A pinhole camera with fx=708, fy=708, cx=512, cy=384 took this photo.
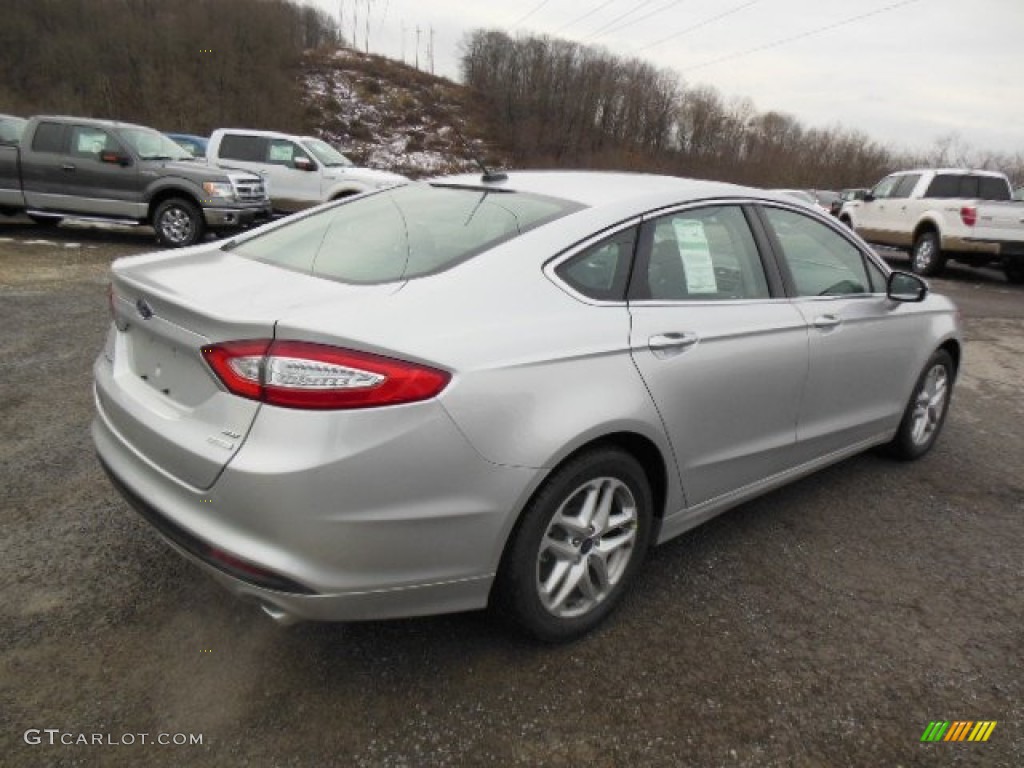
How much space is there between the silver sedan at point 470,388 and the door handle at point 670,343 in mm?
10

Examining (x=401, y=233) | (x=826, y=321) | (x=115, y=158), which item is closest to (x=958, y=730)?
(x=826, y=321)

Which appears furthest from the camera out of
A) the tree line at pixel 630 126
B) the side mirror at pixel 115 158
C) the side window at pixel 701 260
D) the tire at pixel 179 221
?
the tree line at pixel 630 126

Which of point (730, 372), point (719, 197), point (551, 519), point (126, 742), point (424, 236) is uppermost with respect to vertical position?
point (719, 197)

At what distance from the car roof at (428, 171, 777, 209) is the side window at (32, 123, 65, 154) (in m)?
10.3

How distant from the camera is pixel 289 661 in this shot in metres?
2.26

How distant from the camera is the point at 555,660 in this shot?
235 cm

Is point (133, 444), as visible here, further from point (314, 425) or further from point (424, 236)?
point (424, 236)

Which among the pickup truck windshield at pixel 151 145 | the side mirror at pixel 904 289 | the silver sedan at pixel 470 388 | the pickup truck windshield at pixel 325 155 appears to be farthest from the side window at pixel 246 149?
the side mirror at pixel 904 289

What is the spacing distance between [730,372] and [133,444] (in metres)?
2.08

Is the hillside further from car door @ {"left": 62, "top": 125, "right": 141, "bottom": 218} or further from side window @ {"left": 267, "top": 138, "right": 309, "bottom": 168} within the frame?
car door @ {"left": 62, "top": 125, "right": 141, "bottom": 218}

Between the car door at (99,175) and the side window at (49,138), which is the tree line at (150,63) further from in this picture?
the car door at (99,175)

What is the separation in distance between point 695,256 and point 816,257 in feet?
3.18

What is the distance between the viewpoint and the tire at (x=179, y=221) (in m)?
10.7

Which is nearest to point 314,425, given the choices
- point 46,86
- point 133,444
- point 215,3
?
point 133,444
